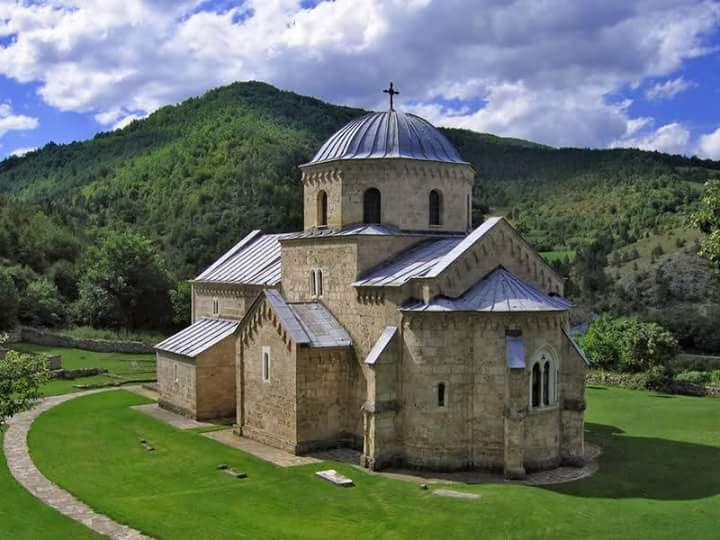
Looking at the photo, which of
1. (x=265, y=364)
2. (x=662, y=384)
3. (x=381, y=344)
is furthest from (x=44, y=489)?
(x=662, y=384)

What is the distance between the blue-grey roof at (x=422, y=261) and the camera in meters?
22.8

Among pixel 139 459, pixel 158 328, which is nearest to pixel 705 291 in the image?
pixel 158 328

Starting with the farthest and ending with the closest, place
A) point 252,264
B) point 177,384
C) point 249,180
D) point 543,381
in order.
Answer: point 249,180 < point 252,264 < point 177,384 < point 543,381

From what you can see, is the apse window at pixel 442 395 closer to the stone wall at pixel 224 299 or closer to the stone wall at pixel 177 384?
the stone wall at pixel 177 384

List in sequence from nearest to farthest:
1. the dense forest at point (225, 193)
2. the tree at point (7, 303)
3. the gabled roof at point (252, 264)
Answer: the gabled roof at point (252, 264), the tree at point (7, 303), the dense forest at point (225, 193)

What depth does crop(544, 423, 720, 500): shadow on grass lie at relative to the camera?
19.9 m

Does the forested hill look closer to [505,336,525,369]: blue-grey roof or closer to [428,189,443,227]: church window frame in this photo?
[428,189,443,227]: church window frame

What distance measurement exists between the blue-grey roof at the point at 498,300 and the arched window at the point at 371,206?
5499 millimetres

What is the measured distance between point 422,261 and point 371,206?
3936 millimetres

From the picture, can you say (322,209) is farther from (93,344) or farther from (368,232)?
(93,344)

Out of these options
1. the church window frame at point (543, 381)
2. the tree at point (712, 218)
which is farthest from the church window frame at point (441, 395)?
the tree at point (712, 218)

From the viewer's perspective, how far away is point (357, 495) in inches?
771

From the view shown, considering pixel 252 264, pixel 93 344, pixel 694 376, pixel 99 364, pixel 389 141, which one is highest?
pixel 389 141

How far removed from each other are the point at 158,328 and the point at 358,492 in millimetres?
47196
